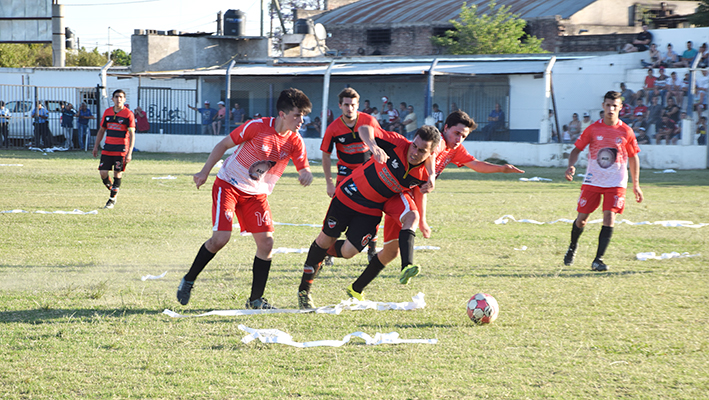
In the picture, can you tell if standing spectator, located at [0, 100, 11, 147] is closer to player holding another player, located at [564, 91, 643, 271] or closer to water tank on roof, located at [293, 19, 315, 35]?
water tank on roof, located at [293, 19, 315, 35]

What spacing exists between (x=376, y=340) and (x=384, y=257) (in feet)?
3.98

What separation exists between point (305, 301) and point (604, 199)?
4.12m

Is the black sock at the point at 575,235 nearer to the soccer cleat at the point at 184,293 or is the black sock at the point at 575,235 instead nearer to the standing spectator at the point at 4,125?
the soccer cleat at the point at 184,293

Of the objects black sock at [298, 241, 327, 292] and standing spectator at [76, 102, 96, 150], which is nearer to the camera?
black sock at [298, 241, 327, 292]

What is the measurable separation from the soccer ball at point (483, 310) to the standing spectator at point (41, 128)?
1012 inches

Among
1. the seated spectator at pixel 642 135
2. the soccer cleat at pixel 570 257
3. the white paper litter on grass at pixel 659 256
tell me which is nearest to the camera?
the soccer cleat at pixel 570 257

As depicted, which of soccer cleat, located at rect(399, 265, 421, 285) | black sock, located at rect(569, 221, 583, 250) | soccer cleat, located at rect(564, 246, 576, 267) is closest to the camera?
soccer cleat, located at rect(399, 265, 421, 285)

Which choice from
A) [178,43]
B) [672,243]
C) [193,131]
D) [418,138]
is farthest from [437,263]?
[178,43]

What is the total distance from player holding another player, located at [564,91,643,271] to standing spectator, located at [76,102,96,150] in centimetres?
2326

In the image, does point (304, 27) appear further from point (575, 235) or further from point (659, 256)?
point (575, 235)

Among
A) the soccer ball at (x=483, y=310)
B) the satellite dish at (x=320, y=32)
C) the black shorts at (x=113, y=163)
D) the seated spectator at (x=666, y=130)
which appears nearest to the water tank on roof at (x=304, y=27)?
the satellite dish at (x=320, y=32)

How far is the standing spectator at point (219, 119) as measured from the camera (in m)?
26.5

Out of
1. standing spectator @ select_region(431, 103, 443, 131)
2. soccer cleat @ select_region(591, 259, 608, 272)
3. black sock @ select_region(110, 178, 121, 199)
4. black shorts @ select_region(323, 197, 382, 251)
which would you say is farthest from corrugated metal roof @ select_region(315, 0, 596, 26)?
black shorts @ select_region(323, 197, 382, 251)

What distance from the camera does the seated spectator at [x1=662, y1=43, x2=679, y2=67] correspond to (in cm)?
2520
